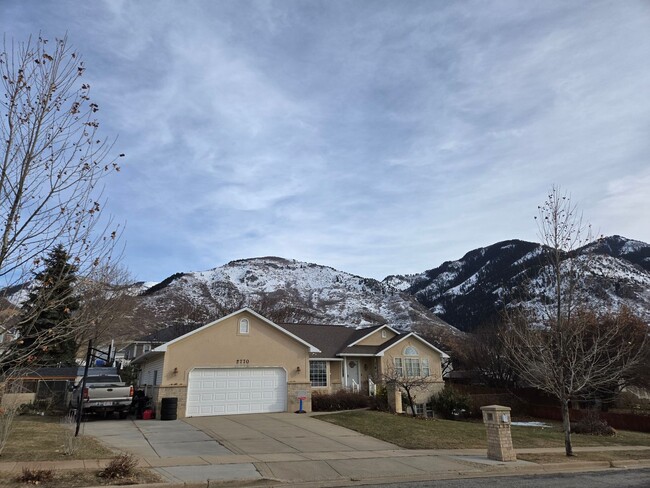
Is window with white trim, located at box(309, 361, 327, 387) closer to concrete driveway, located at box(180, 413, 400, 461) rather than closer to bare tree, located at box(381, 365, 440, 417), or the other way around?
bare tree, located at box(381, 365, 440, 417)

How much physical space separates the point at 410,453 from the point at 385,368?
19973 mm

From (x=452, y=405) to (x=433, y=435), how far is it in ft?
45.0

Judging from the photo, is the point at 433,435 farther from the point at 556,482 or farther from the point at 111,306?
the point at 111,306

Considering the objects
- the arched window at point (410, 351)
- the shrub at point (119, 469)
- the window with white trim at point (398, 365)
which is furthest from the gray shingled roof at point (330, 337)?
the shrub at point (119, 469)

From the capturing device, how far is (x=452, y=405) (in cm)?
2880

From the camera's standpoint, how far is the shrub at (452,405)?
28719 millimetres

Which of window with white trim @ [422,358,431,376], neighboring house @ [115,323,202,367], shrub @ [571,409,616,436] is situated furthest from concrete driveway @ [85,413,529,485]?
window with white trim @ [422,358,431,376]

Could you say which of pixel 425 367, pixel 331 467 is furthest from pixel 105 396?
pixel 425 367

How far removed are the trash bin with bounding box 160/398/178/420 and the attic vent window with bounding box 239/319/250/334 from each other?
183 inches

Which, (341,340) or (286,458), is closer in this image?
(286,458)

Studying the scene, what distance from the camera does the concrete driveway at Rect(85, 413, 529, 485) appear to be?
32.8ft

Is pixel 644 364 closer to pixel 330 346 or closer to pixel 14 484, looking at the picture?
pixel 330 346

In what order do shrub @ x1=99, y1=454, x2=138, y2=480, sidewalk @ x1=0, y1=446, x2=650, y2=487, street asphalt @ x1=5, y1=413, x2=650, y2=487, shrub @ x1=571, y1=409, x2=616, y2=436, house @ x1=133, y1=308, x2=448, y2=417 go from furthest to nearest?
house @ x1=133, y1=308, x2=448, y2=417 < shrub @ x1=571, y1=409, x2=616, y2=436 < street asphalt @ x1=5, y1=413, x2=650, y2=487 < sidewalk @ x1=0, y1=446, x2=650, y2=487 < shrub @ x1=99, y1=454, x2=138, y2=480

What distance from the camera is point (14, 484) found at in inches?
320
